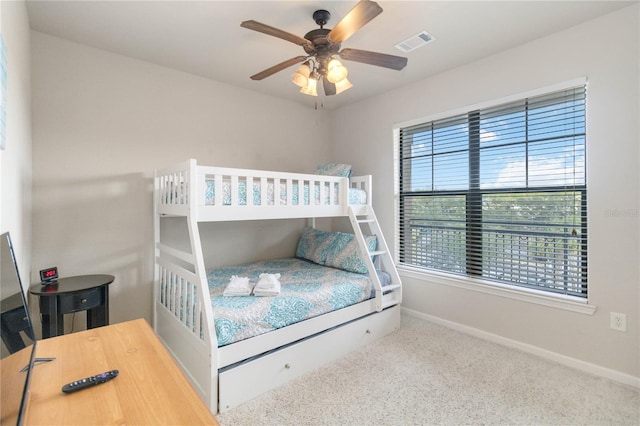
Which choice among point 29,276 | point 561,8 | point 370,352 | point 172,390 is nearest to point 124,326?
point 172,390

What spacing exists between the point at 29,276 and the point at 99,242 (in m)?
0.49

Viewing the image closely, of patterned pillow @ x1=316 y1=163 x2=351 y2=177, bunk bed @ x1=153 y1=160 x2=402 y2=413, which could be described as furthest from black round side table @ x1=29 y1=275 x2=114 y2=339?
patterned pillow @ x1=316 y1=163 x2=351 y2=177

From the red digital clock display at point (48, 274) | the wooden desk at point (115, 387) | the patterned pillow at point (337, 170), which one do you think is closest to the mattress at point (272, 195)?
the patterned pillow at point (337, 170)

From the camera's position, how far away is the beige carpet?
5.75 ft

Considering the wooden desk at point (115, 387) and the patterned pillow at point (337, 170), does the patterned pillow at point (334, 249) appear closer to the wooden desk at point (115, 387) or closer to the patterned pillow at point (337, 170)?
the patterned pillow at point (337, 170)

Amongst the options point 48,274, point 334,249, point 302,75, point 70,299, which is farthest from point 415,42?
point 48,274

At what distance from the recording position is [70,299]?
80.0 inches

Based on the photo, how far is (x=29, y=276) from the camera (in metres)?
2.19

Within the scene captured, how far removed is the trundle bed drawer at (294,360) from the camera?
184 cm

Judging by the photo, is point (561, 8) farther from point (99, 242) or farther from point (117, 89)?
point (99, 242)

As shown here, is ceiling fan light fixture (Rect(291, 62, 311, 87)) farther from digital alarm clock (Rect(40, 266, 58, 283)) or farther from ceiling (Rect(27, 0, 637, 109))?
digital alarm clock (Rect(40, 266, 58, 283))

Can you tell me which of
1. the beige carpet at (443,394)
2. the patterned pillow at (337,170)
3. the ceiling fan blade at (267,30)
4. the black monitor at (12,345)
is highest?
the ceiling fan blade at (267,30)

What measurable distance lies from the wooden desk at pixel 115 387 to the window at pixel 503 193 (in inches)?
105

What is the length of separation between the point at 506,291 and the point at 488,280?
18 cm
